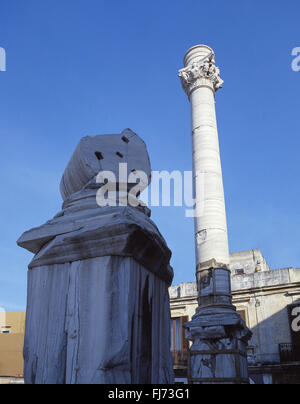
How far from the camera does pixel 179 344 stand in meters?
17.6

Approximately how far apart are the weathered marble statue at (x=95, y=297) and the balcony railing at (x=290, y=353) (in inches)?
627

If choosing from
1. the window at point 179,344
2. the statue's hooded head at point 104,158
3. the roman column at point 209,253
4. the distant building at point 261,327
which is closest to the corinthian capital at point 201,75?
the roman column at point 209,253

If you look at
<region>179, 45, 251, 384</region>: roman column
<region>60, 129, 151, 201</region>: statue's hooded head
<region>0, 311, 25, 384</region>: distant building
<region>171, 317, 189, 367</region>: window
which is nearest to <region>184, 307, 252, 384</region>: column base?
<region>179, 45, 251, 384</region>: roman column

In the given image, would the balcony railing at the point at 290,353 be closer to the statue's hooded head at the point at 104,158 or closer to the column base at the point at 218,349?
the column base at the point at 218,349

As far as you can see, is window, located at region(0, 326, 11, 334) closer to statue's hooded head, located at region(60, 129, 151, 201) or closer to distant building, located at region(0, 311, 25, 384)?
distant building, located at region(0, 311, 25, 384)

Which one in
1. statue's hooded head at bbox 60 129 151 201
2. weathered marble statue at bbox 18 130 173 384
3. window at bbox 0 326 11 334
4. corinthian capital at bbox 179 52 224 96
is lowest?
weathered marble statue at bbox 18 130 173 384

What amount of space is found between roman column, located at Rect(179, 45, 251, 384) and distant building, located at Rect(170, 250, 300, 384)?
6401mm

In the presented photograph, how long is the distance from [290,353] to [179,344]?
476 centimetres

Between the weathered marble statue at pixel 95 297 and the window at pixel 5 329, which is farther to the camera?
the window at pixel 5 329

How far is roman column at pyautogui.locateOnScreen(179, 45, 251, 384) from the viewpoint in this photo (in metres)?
9.84

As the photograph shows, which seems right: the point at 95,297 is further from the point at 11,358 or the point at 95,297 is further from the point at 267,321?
the point at 11,358

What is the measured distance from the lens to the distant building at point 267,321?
15.9m

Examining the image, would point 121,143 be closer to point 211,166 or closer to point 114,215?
point 114,215
